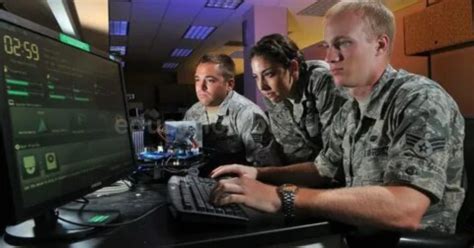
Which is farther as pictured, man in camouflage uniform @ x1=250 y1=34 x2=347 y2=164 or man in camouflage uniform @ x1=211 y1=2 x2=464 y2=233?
man in camouflage uniform @ x1=250 y1=34 x2=347 y2=164

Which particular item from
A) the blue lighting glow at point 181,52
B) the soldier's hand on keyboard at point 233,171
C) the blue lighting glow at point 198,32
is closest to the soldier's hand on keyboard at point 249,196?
the soldier's hand on keyboard at point 233,171

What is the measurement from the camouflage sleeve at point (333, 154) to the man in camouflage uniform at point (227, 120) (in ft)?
1.46

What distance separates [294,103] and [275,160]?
10.7 inches

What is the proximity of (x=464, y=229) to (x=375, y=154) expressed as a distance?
319 millimetres

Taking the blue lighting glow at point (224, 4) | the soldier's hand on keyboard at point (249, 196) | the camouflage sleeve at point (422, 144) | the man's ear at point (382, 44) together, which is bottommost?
the soldier's hand on keyboard at point (249, 196)

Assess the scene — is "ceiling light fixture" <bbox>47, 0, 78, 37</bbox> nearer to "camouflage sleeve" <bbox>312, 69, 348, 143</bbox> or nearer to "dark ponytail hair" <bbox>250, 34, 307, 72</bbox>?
"dark ponytail hair" <bbox>250, 34, 307, 72</bbox>

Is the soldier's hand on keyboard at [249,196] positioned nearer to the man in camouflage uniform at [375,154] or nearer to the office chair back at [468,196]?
the man in camouflage uniform at [375,154]

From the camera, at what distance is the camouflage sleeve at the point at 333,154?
119 centimetres

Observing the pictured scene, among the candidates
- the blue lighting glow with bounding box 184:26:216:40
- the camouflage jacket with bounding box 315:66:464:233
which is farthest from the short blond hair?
the blue lighting glow with bounding box 184:26:216:40

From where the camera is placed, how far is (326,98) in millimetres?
1469

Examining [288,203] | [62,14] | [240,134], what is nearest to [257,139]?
[240,134]

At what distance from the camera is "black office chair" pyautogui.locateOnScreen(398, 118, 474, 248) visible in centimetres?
69

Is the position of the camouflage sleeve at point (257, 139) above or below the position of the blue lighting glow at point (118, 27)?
below

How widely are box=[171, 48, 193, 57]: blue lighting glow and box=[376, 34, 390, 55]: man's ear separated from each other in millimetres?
8265
